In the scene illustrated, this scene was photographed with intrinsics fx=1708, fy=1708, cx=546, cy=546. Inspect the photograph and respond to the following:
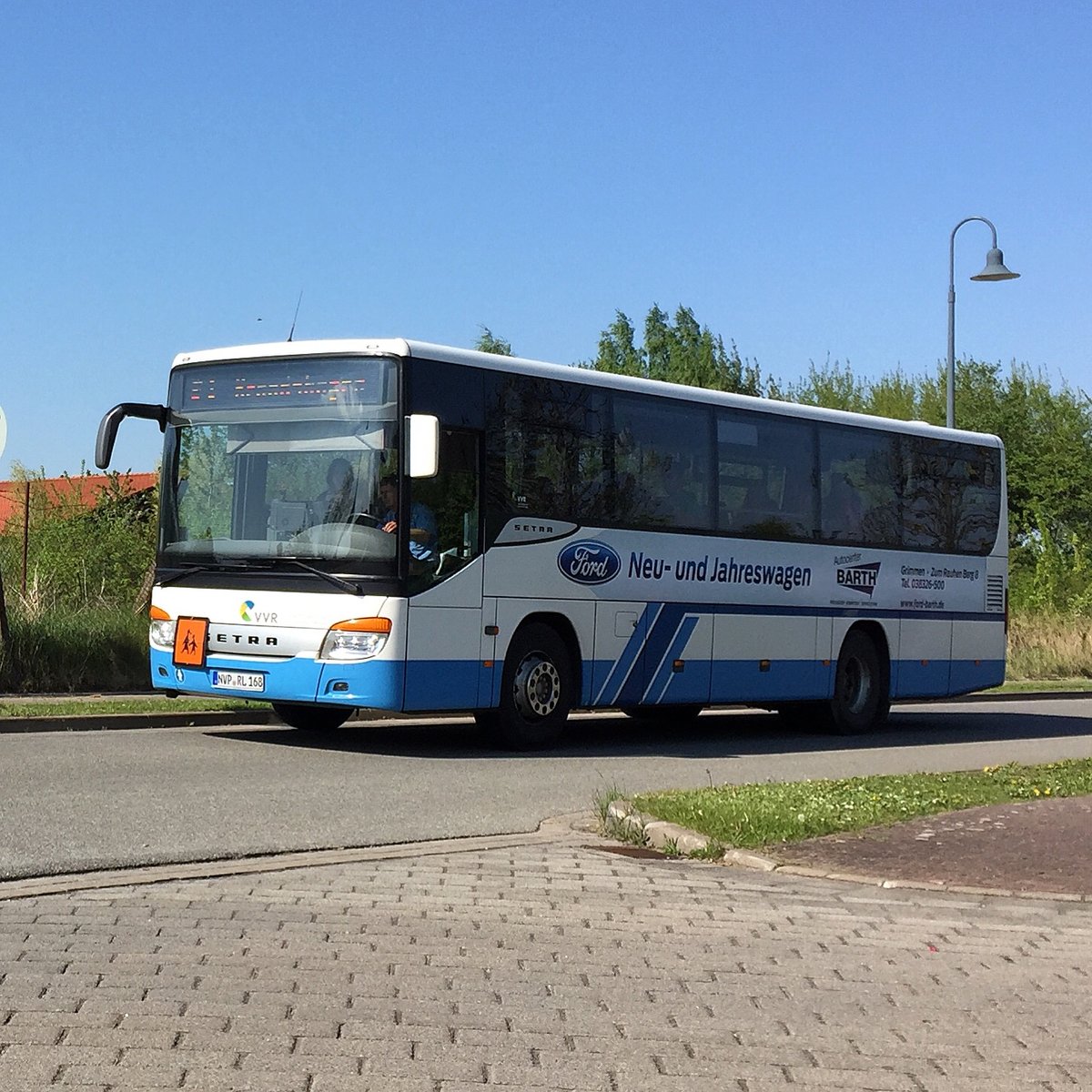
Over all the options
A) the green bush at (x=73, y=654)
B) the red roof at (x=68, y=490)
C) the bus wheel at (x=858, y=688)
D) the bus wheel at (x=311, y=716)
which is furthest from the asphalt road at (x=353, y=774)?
the red roof at (x=68, y=490)

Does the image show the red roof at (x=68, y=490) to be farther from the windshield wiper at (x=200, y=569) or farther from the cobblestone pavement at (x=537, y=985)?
the cobblestone pavement at (x=537, y=985)

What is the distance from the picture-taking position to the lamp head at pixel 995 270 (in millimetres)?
29828

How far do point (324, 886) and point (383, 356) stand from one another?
691 cm

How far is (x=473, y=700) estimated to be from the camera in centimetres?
1434

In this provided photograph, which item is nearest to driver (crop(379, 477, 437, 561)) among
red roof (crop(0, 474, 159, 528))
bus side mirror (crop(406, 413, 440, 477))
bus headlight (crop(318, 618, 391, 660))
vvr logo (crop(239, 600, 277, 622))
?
bus side mirror (crop(406, 413, 440, 477))

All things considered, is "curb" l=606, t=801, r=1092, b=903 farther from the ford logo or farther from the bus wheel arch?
the ford logo

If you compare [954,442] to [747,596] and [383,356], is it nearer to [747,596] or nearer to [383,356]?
[747,596]

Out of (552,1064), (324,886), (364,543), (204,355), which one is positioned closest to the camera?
(552,1064)

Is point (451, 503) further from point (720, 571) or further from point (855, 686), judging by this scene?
point (855, 686)

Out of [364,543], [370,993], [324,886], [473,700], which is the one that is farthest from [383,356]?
[370,993]

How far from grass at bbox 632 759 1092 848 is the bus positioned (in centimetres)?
373

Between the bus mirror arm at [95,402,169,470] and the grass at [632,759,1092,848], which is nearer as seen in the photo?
the grass at [632,759,1092,848]

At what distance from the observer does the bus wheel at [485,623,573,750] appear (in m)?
14.8

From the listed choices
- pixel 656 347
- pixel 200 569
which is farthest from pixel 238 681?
pixel 656 347
